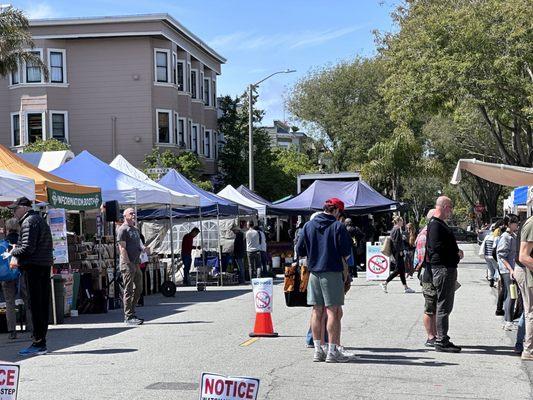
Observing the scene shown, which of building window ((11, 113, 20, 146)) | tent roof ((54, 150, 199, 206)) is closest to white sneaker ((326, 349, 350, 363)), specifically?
tent roof ((54, 150, 199, 206))

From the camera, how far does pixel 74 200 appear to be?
16844 millimetres

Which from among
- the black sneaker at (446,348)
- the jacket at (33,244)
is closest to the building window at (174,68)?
the jacket at (33,244)

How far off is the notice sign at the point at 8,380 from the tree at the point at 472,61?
24296mm

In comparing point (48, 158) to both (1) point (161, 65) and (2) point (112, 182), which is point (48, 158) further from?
(1) point (161, 65)

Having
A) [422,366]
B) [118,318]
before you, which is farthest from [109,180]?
[422,366]

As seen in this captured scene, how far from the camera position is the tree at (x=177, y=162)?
136ft

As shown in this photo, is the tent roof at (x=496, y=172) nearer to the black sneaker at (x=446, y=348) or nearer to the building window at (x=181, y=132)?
the black sneaker at (x=446, y=348)

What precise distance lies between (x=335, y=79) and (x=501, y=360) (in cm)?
4837

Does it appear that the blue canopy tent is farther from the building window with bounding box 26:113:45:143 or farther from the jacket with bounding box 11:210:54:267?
the building window with bounding box 26:113:45:143

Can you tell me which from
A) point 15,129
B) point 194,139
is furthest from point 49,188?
point 194,139

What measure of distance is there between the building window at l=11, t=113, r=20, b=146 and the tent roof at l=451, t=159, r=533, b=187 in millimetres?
32905

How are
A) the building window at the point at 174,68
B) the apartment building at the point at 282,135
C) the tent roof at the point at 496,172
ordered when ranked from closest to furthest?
the tent roof at the point at 496,172, the building window at the point at 174,68, the apartment building at the point at 282,135

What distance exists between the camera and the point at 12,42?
102ft

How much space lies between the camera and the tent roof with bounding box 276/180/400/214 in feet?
101
